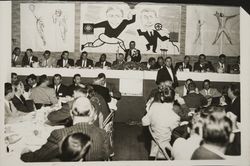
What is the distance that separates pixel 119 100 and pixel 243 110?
728mm

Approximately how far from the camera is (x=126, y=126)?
177 cm

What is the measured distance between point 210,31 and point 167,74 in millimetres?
354

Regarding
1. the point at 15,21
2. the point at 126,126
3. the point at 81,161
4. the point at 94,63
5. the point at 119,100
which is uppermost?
the point at 15,21

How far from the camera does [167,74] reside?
1.81 m

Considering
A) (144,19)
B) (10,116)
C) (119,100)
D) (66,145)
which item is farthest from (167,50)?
(10,116)

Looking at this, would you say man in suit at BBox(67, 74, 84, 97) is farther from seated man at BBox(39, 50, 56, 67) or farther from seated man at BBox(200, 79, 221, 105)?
seated man at BBox(200, 79, 221, 105)

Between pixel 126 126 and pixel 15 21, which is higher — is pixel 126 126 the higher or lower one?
the lower one

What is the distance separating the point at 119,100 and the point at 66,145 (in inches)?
15.1

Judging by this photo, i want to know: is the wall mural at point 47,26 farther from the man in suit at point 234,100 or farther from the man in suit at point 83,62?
the man in suit at point 234,100

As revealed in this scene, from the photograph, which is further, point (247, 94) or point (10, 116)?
point (247, 94)

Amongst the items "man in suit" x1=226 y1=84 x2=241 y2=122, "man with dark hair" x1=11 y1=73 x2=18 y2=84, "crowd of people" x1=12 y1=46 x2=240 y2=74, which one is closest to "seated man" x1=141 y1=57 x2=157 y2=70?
"crowd of people" x1=12 y1=46 x2=240 y2=74

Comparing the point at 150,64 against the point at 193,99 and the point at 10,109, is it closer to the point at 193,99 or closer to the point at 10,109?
the point at 193,99

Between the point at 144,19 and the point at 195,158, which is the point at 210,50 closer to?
the point at 144,19

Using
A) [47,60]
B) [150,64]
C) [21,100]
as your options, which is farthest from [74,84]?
[150,64]
